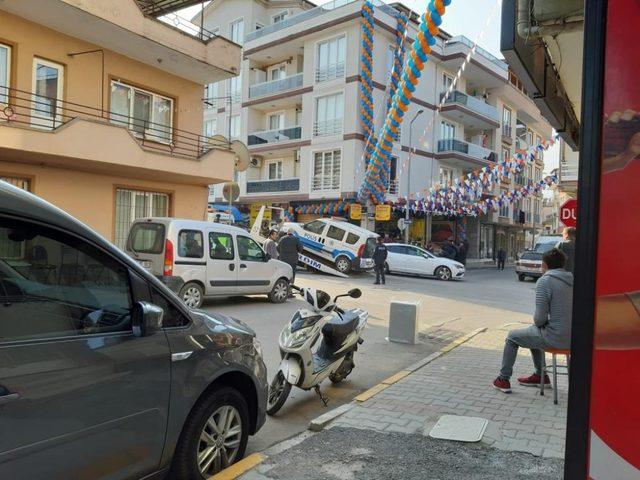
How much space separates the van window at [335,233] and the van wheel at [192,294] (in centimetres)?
1075

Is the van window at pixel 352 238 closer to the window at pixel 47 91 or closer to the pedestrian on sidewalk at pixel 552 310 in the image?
the window at pixel 47 91

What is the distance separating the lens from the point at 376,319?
1098 centimetres

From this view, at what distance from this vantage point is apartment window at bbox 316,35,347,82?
2866 centimetres

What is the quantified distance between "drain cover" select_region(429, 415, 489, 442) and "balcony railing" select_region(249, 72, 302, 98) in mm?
28353

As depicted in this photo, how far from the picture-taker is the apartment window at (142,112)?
14358 mm

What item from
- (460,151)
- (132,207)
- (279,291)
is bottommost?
(279,291)

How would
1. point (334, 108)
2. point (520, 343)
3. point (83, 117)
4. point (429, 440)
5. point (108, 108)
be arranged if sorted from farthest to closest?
point (334, 108) → point (108, 108) → point (83, 117) → point (520, 343) → point (429, 440)

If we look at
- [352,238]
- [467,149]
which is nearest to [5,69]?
[352,238]

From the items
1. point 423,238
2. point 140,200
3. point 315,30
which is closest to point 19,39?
point 140,200

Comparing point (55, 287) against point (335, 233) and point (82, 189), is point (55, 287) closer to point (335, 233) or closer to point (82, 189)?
point (82, 189)

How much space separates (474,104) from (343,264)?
20.0 metres

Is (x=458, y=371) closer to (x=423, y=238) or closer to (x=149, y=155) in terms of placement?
(x=149, y=155)

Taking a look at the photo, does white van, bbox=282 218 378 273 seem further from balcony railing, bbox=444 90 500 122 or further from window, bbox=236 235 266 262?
balcony railing, bbox=444 90 500 122

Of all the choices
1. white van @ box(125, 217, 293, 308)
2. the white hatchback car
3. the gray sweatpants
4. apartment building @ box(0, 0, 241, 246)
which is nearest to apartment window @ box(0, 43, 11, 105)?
apartment building @ box(0, 0, 241, 246)
